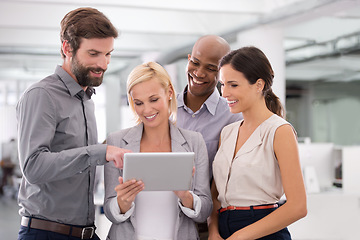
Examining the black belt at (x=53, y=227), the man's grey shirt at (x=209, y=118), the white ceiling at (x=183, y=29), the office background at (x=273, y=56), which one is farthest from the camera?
the white ceiling at (x=183, y=29)

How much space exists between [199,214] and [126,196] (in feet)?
1.25

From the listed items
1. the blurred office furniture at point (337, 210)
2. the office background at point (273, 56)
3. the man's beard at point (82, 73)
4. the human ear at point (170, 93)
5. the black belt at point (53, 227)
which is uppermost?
the office background at point (273, 56)

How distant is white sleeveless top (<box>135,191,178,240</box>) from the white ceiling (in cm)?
471

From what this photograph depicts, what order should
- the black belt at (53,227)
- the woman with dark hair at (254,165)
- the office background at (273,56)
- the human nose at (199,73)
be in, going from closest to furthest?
1. the woman with dark hair at (254,165)
2. the black belt at (53,227)
3. the human nose at (199,73)
4. the office background at (273,56)

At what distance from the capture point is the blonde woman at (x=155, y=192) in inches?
85.5

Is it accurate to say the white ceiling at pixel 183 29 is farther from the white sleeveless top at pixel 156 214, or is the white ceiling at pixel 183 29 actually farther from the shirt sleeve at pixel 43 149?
the shirt sleeve at pixel 43 149

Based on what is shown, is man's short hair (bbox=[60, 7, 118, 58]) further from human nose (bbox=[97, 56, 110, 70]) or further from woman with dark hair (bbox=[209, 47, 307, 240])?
woman with dark hair (bbox=[209, 47, 307, 240])

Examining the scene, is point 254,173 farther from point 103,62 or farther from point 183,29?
point 183,29

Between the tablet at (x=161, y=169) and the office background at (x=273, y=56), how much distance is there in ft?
3.97

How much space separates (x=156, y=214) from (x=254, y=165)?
0.52 m

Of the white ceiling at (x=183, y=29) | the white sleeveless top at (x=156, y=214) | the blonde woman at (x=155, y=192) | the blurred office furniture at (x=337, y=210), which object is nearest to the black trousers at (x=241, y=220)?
the blonde woman at (x=155, y=192)

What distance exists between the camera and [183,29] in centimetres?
941

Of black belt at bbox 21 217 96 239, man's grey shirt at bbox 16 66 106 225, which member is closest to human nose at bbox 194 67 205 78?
man's grey shirt at bbox 16 66 106 225

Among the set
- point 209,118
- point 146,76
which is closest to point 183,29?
point 209,118
